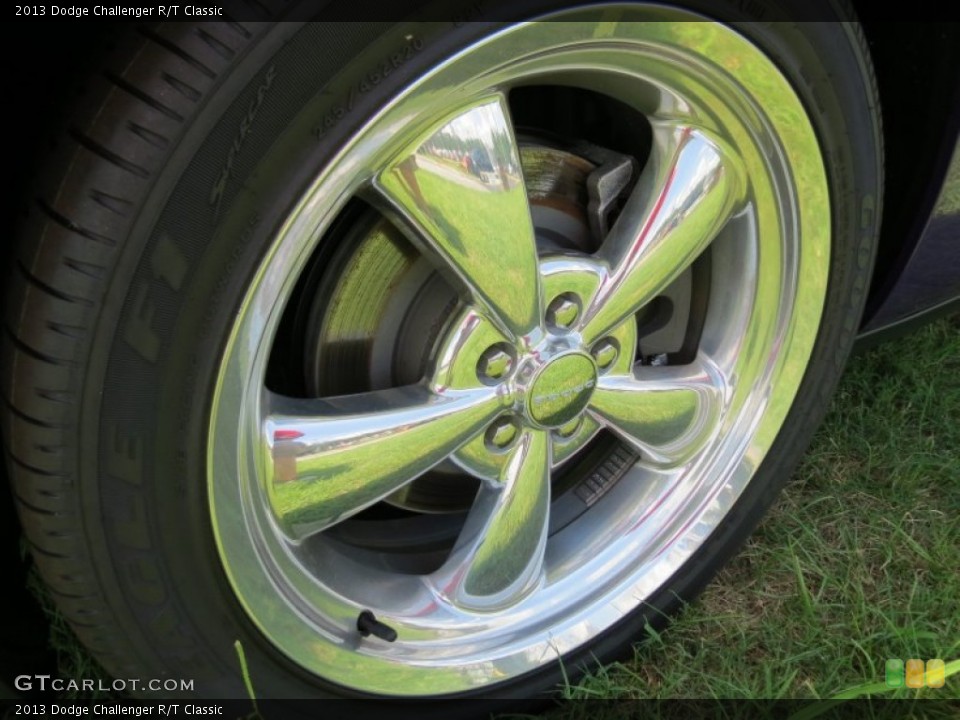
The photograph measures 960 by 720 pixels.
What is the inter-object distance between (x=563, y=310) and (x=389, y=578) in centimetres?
40

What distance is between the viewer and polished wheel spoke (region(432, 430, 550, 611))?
4.22ft

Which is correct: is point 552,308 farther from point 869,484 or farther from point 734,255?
point 869,484

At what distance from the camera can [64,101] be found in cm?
91

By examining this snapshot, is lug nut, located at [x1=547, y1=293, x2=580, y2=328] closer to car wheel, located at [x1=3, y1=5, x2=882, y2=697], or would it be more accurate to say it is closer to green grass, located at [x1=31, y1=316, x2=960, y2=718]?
car wheel, located at [x1=3, y1=5, x2=882, y2=697]

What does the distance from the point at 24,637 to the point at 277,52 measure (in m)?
0.84

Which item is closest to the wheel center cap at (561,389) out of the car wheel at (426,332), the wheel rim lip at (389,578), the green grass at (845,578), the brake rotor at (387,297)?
the car wheel at (426,332)

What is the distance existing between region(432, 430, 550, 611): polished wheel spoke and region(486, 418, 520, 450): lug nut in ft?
0.06

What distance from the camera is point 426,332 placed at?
1203 mm

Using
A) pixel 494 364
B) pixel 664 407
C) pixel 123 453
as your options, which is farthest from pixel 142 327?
pixel 664 407

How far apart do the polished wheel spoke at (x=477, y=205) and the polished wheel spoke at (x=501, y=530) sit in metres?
0.20

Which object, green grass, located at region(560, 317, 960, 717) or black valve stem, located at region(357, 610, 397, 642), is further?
green grass, located at region(560, 317, 960, 717)

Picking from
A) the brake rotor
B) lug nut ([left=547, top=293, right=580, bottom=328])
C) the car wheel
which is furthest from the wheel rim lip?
lug nut ([left=547, top=293, right=580, bottom=328])

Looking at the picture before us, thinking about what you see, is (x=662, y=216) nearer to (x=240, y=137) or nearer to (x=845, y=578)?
(x=240, y=137)

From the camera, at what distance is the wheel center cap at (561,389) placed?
1.22 m
